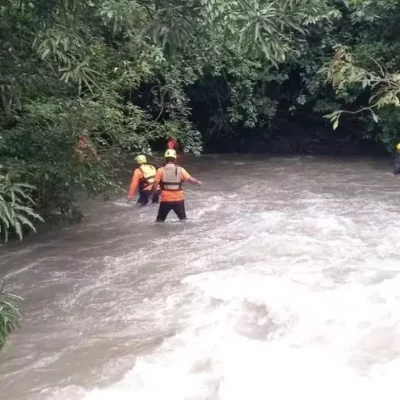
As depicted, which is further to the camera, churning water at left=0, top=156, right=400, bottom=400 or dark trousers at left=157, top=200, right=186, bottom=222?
dark trousers at left=157, top=200, right=186, bottom=222

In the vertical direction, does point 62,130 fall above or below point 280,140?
above

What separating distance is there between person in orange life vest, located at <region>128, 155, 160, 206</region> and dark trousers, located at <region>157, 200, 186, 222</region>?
96 centimetres

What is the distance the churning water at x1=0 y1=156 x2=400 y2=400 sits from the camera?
6.00 meters

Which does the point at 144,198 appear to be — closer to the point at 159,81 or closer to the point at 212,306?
the point at 159,81

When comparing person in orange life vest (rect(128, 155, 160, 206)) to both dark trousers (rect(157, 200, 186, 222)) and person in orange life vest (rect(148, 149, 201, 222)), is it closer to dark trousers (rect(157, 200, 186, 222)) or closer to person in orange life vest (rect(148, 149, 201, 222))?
dark trousers (rect(157, 200, 186, 222))

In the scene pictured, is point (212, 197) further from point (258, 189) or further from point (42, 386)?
point (42, 386)

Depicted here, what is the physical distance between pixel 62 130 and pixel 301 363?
18.4 feet

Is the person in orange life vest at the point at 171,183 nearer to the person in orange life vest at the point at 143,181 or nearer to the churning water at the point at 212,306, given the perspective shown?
the churning water at the point at 212,306

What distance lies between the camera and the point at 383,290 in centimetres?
811

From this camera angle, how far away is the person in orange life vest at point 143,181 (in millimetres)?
13305

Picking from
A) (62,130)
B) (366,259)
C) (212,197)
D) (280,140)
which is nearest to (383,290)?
(366,259)

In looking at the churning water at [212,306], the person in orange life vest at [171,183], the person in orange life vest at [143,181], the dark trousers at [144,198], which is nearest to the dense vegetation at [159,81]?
the person in orange life vest at [143,181]

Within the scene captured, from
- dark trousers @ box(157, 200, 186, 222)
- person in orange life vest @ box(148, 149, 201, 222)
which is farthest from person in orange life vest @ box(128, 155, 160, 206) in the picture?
person in orange life vest @ box(148, 149, 201, 222)

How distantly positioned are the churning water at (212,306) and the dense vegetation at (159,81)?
1.07m
